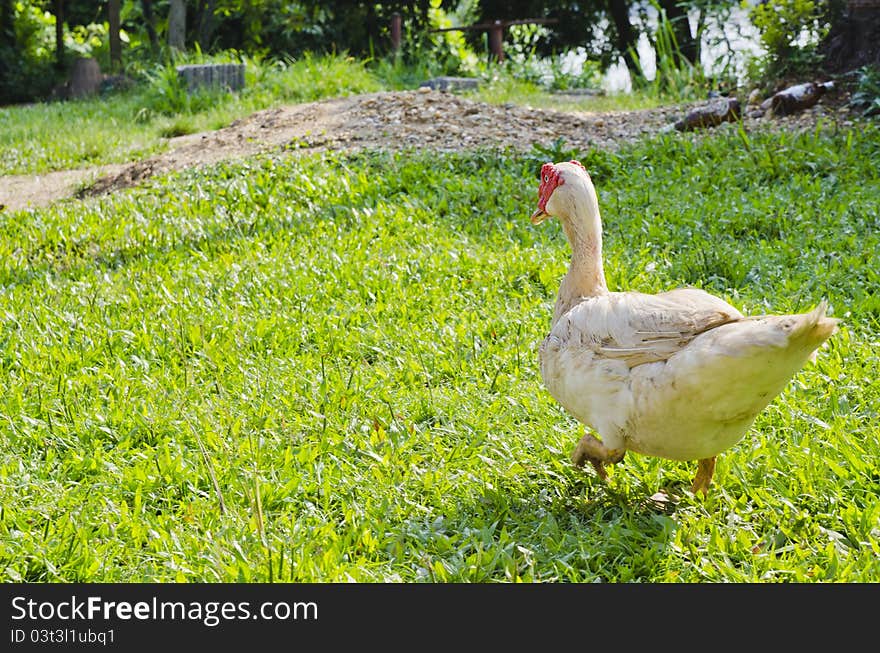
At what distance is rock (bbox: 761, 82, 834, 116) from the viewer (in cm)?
913

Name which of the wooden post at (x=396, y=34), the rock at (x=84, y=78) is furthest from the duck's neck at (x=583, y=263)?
the rock at (x=84, y=78)

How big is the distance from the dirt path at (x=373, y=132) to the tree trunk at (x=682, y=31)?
538 cm

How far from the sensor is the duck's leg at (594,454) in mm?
3354

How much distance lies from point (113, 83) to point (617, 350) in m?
15.5

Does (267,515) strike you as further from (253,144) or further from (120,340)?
(253,144)

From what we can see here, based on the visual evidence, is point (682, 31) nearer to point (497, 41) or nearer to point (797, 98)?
point (497, 41)

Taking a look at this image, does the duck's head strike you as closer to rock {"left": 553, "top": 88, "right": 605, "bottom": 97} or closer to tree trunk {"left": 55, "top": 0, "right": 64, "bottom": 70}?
rock {"left": 553, "top": 88, "right": 605, "bottom": 97}

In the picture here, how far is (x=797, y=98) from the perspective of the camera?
913 cm

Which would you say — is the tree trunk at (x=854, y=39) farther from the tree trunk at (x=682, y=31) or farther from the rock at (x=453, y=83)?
the rock at (x=453, y=83)

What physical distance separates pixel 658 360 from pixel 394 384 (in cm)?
179

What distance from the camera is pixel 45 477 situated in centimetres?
372

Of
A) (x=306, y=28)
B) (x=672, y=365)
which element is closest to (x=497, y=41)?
(x=306, y=28)

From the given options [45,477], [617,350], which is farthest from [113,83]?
[617,350]

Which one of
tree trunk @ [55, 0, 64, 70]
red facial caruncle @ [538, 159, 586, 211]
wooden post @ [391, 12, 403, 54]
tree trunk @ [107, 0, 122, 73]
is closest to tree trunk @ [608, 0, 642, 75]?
wooden post @ [391, 12, 403, 54]
